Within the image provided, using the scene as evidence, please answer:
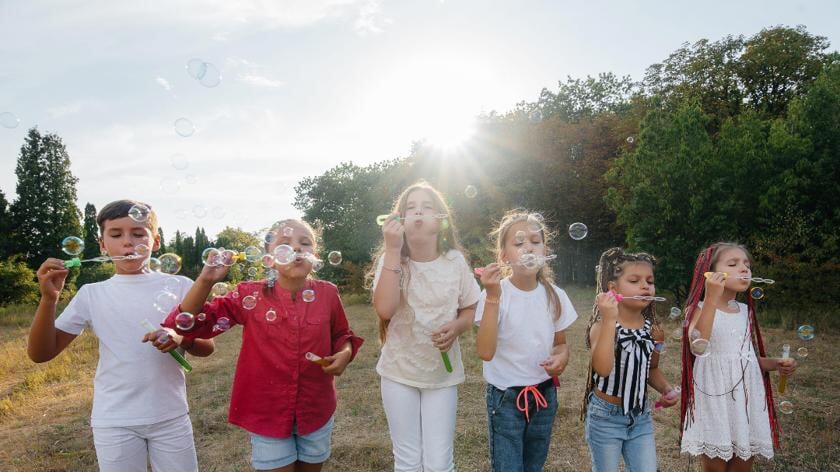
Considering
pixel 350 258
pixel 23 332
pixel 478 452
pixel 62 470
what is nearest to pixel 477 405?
pixel 478 452

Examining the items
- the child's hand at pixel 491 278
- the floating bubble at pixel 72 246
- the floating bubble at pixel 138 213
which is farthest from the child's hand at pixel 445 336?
the floating bubble at pixel 72 246

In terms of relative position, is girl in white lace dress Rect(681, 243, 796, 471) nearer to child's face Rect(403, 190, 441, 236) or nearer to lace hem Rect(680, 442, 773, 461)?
lace hem Rect(680, 442, 773, 461)

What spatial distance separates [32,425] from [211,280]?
4.47m

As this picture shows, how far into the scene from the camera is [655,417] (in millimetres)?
4992

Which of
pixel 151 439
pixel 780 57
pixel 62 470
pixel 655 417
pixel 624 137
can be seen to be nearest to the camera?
pixel 151 439

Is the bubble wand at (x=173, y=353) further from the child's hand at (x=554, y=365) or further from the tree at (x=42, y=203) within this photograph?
the tree at (x=42, y=203)

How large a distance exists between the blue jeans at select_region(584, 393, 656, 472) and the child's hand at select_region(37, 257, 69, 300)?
2468mm

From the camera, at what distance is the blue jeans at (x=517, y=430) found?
8.30 feet

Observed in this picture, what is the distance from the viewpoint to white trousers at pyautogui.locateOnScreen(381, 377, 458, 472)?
251 cm

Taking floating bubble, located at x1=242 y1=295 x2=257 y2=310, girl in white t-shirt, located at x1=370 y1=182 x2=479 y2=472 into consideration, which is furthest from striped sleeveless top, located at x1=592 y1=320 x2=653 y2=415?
floating bubble, located at x1=242 y1=295 x2=257 y2=310

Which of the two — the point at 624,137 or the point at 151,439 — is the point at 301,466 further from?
the point at 624,137

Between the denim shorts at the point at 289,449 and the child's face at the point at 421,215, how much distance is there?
1.05m

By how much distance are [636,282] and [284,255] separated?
5.90 feet

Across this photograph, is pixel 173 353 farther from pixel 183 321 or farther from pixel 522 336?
pixel 522 336
